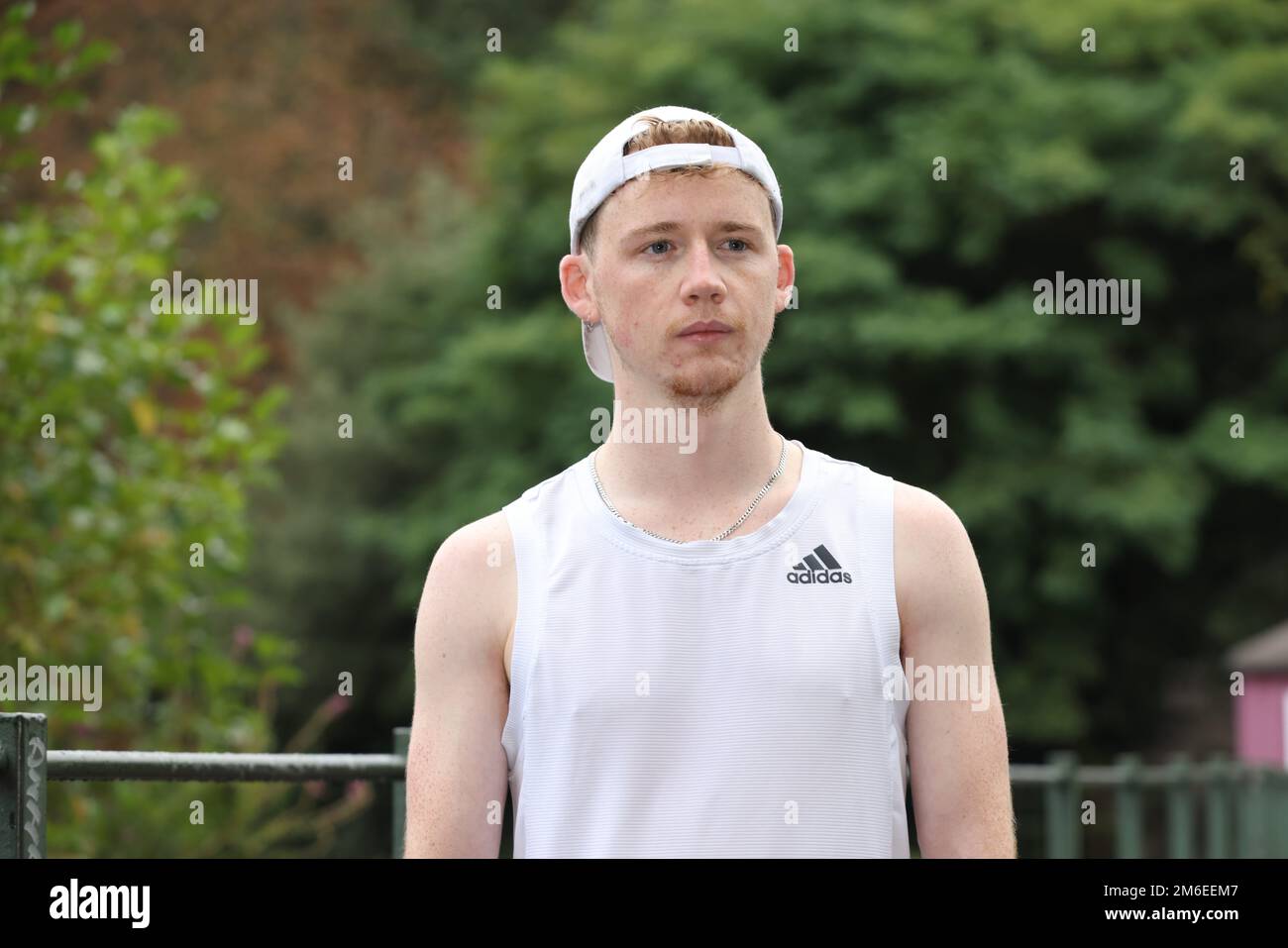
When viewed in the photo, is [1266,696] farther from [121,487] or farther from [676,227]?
[676,227]

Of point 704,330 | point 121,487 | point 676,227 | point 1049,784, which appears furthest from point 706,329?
point 1049,784

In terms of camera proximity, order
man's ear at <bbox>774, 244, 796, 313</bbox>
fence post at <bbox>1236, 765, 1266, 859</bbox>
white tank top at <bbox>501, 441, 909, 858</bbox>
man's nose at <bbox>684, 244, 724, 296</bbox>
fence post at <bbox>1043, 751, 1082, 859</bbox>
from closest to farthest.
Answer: white tank top at <bbox>501, 441, 909, 858</bbox> → man's nose at <bbox>684, 244, 724, 296</bbox> → man's ear at <bbox>774, 244, 796, 313</bbox> → fence post at <bbox>1043, 751, 1082, 859</bbox> → fence post at <bbox>1236, 765, 1266, 859</bbox>

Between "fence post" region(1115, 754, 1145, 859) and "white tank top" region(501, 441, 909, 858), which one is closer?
"white tank top" region(501, 441, 909, 858)

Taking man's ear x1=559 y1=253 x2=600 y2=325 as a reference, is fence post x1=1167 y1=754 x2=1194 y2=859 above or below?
below

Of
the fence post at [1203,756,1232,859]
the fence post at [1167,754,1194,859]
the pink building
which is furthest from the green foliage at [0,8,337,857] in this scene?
the pink building

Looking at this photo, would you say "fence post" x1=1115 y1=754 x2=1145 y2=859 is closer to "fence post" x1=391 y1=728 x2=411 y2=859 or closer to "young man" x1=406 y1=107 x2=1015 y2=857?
"fence post" x1=391 y1=728 x2=411 y2=859

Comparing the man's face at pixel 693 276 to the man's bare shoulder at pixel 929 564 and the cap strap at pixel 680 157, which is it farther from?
the man's bare shoulder at pixel 929 564

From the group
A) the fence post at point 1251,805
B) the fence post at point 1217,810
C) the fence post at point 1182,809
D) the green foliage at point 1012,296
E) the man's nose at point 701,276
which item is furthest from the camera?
the green foliage at point 1012,296

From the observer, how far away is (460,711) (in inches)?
107

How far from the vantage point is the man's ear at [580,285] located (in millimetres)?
2947

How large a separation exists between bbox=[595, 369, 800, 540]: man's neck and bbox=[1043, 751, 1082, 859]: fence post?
6694 mm

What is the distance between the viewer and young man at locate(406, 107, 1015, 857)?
2.64m

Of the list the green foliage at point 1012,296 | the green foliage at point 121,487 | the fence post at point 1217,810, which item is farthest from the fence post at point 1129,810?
the green foliage at point 1012,296
